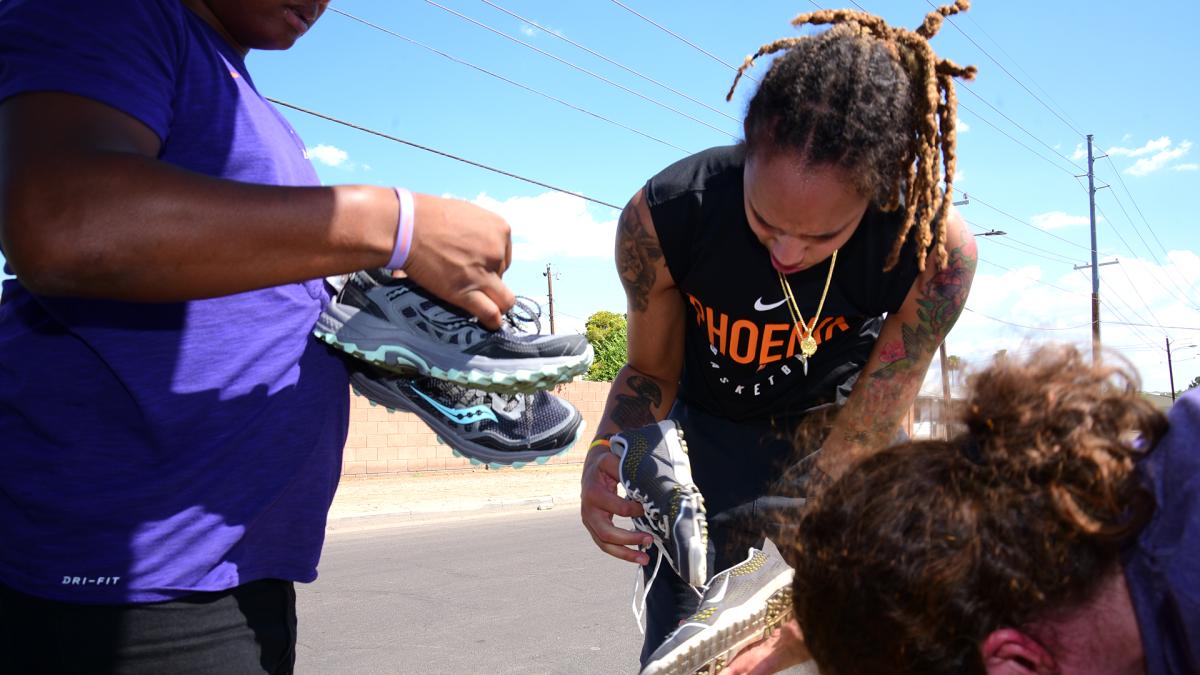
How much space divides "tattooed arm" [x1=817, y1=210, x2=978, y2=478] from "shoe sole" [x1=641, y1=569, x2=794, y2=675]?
0.43 metres

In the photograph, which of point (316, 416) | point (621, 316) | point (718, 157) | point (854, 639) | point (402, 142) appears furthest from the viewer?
point (621, 316)

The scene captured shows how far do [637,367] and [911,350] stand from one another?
0.75 meters

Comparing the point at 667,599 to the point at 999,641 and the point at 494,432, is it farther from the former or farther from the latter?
the point at 999,641

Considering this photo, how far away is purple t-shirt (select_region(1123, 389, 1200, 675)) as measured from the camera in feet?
3.34

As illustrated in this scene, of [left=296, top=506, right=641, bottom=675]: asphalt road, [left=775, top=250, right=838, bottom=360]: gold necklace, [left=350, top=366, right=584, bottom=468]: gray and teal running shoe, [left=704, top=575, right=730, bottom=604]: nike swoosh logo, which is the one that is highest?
[left=775, top=250, right=838, bottom=360]: gold necklace

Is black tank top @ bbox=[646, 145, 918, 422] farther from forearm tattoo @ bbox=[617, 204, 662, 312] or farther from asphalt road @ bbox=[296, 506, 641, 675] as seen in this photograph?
asphalt road @ bbox=[296, 506, 641, 675]

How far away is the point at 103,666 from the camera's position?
4.74 ft

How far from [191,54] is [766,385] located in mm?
1552

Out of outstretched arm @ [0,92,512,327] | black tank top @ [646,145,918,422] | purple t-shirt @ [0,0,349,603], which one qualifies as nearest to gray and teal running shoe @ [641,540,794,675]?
black tank top @ [646,145,918,422]

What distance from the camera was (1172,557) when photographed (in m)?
1.04

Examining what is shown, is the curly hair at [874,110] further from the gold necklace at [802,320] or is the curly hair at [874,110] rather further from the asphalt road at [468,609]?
the asphalt road at [468,609]

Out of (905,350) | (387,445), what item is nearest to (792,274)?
(905,350)

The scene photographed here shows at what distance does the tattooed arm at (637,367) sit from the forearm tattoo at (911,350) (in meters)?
0.54

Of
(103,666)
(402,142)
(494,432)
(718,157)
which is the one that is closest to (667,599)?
(494,432)
